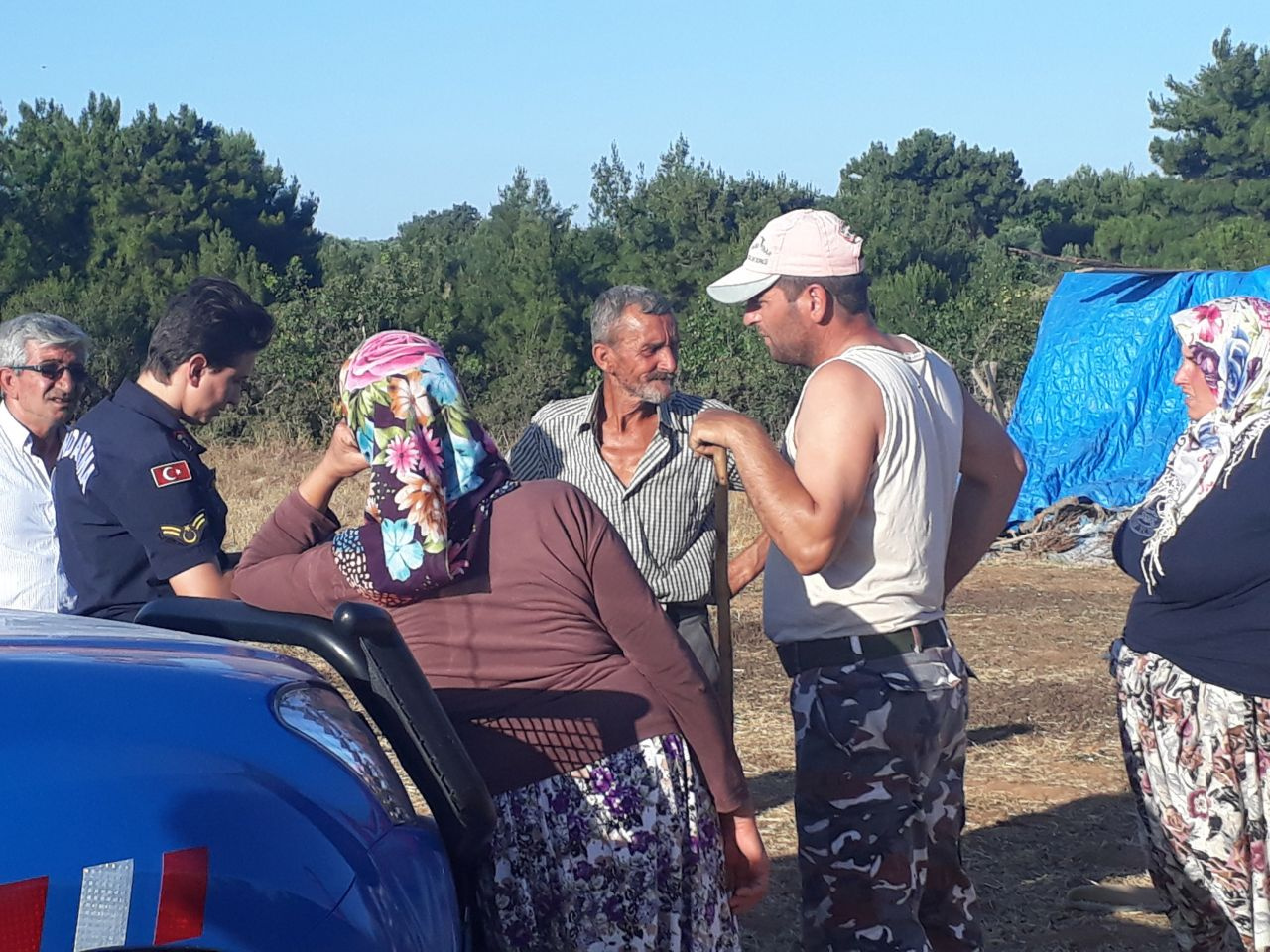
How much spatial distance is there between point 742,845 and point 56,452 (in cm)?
254

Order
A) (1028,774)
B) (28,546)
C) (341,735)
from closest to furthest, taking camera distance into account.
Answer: (341,735) → (28,546) → (1028,774)

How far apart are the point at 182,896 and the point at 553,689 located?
90 cm

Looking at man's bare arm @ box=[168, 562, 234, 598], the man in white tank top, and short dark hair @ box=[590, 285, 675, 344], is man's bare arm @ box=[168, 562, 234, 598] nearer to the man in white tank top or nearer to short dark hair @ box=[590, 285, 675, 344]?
the man in white tank top

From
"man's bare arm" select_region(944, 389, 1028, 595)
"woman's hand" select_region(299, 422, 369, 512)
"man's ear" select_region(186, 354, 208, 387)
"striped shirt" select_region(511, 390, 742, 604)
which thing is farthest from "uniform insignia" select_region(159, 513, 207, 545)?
"man's bare arm" select_region(944, 389, 1028, 595)

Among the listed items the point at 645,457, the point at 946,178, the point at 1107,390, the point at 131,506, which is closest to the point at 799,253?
the point at 645,457

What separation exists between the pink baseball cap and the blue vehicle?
147cm

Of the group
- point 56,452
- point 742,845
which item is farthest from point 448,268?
point 742,845

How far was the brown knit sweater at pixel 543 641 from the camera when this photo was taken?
2457mm

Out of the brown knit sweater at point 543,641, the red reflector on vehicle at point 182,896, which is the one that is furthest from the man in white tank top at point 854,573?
the red reflector on vehicle at point 182,896

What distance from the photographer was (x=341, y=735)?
2.11 m

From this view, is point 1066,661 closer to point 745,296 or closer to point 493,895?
point 745,296

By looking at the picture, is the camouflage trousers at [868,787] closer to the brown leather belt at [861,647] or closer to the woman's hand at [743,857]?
the brown leather belt at [861,647]

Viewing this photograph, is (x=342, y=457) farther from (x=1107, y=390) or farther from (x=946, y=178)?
(x=946, y=178)

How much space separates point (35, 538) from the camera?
3.89m
